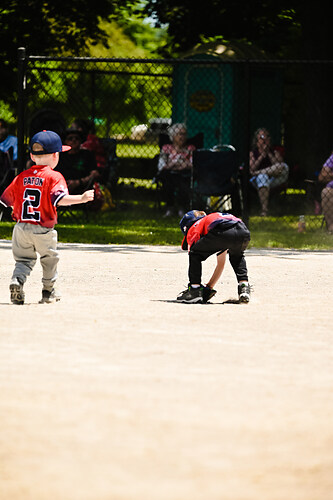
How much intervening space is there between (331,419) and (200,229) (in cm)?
421

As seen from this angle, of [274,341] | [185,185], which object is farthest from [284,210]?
[274,341]

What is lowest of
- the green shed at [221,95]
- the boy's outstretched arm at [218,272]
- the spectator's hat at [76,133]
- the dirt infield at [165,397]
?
the dirt infield at [165,397]

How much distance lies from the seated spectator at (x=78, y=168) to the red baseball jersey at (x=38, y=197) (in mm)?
7753

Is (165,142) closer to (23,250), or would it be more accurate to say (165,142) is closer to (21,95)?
(21,95)

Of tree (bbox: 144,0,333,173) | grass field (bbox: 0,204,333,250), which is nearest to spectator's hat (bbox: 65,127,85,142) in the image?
grass field (bbox: 0,204,333,250)

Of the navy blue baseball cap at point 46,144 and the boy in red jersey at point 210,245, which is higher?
the navy blue baseball cap at point 46,144

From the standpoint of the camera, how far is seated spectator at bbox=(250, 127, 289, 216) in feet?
60.5

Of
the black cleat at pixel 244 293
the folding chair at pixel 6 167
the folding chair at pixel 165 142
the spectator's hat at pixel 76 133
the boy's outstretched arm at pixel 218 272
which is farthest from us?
the folding chair at pixel 165 142

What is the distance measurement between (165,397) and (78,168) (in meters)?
11.7

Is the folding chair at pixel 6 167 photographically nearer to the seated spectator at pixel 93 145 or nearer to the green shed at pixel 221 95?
the seated spectator at pixel 93 145

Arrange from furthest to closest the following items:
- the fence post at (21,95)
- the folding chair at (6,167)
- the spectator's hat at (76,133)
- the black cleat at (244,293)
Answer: the spectator's hat at (76,133) < the folding chair at (6,167) < the fence post at (21,95) < the black cleat at (244,293)

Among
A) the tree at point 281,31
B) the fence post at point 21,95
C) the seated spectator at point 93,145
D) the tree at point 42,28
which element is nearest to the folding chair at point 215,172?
the seated spectator at point 93,145

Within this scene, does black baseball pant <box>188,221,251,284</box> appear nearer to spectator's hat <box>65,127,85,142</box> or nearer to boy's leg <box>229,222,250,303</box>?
boy's leg <box>229,222,250,303</box>

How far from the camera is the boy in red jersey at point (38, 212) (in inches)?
348
